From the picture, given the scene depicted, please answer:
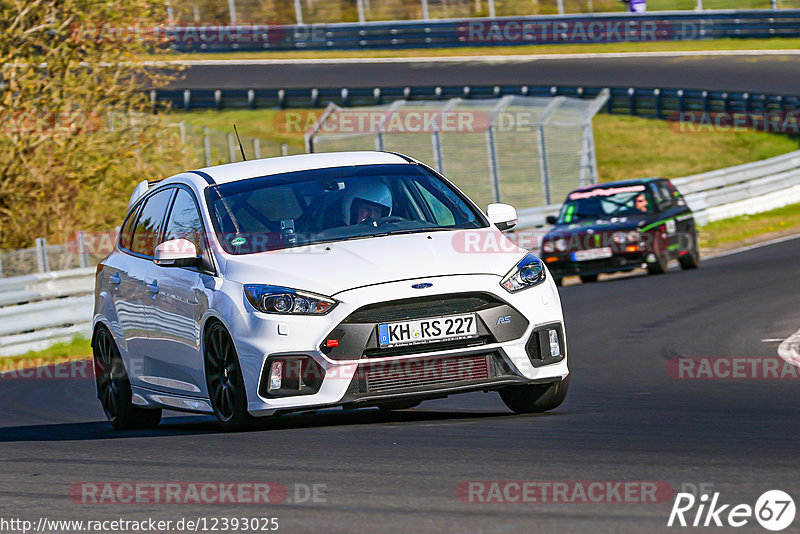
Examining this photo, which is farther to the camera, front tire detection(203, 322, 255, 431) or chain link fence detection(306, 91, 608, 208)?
chain link fence detection(306, 91, 608, 208)

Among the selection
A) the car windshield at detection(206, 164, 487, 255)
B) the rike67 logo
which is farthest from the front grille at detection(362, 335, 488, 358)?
the rike67 logo

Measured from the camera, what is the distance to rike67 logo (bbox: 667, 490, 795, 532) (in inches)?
198

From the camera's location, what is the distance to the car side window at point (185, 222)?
29.4ft

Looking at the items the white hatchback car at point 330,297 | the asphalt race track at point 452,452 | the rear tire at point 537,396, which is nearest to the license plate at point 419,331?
the white hatchback car at point 330,297

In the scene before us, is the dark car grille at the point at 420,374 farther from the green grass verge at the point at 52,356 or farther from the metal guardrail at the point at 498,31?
the metal guardrail at the point at 498,31

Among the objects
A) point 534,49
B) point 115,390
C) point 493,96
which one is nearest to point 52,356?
point 115,390

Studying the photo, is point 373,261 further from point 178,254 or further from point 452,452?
point 452,452

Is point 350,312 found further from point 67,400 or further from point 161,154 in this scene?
point 161,154

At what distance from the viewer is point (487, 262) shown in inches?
321

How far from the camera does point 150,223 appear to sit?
9.91m

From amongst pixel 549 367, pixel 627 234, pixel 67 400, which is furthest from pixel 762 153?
pixel 549 367

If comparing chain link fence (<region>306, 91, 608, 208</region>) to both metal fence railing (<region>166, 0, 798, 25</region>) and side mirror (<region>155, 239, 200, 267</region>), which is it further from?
metal fence railing (<region>166, 0, 798, 25</region>)

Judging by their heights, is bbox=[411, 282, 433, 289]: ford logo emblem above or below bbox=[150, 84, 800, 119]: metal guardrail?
above

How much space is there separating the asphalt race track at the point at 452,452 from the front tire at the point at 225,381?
0.38 feet
